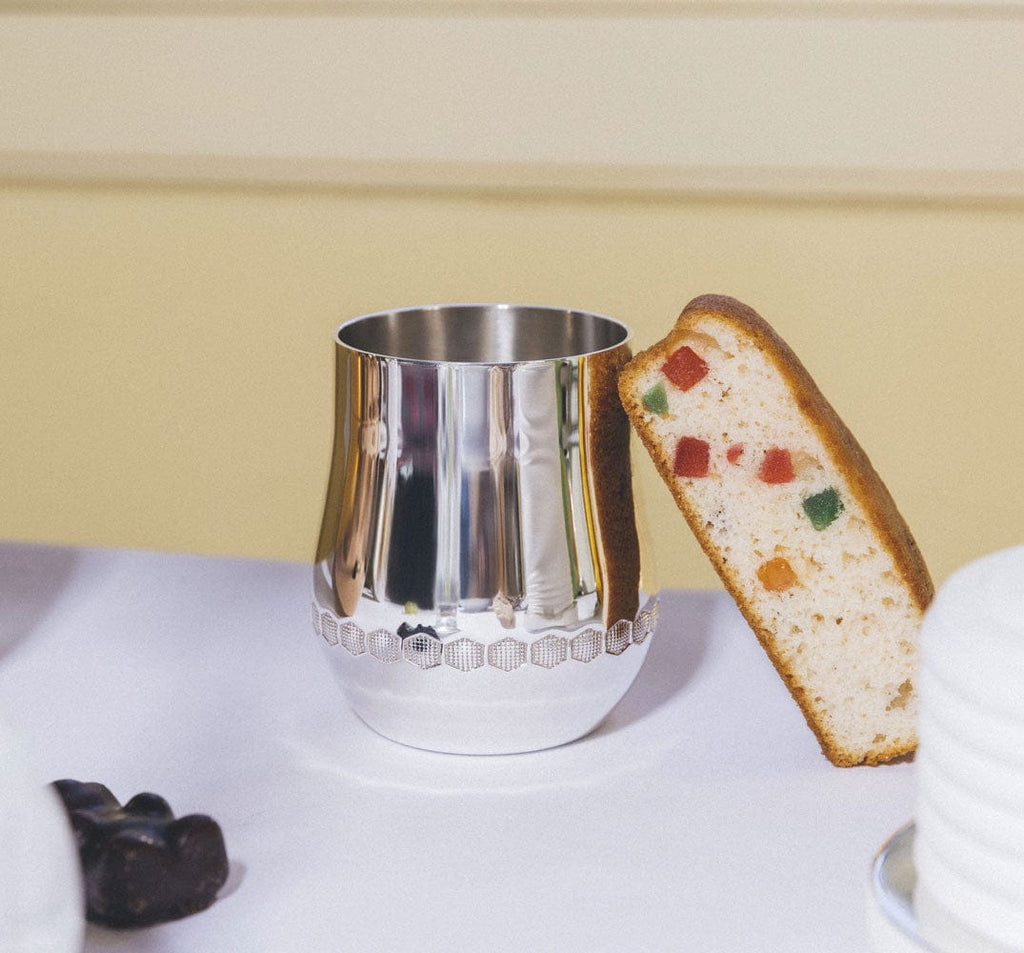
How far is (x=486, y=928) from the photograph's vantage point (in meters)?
0.49

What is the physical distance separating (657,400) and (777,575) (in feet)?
0.31

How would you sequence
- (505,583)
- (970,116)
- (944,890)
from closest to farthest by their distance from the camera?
(944,890) → (505,583) → (970,116)

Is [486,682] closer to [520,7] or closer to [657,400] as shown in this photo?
[657,400]

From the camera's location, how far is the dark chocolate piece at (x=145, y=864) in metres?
0.48

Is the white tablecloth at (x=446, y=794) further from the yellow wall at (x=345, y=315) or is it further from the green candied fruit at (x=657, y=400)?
the yellow wall at (x=345, y=315)

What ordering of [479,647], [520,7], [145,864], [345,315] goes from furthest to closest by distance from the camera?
[345,315]
[520,7]
[479,647]
[145,864]

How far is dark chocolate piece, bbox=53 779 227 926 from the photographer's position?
18.9 inches

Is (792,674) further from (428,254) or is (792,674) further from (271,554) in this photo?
(271,554)

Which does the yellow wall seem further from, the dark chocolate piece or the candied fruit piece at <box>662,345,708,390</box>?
the dark chocolate piece

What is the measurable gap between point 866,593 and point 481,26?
653 millimetres

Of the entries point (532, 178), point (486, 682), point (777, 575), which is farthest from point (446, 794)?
point (532, 178)

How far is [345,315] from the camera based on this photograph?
1195mm

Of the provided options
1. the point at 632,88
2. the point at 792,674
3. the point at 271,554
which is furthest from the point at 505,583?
the point at 271,554

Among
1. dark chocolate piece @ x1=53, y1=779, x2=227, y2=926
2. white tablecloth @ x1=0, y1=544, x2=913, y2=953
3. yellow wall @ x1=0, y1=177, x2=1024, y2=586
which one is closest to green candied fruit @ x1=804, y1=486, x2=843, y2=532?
white tablecloth @ x1=0, y1=544, x2=913, y2=953
